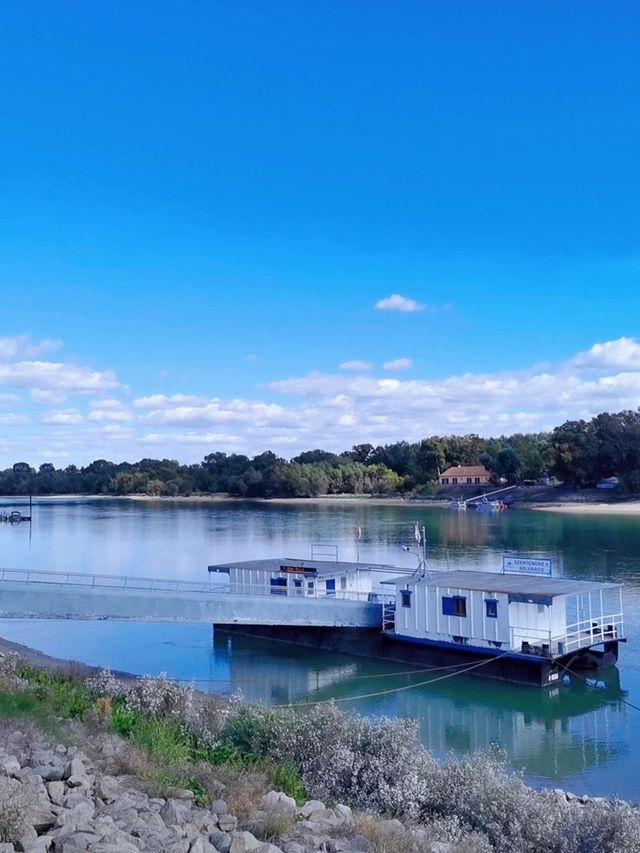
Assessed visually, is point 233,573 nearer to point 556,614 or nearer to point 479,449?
point 556,614

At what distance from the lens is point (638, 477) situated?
112 meters

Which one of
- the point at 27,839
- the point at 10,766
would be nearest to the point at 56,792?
the point at 10,766

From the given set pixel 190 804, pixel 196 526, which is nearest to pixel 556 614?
pixel 190 804

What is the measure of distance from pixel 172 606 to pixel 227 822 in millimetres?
20544

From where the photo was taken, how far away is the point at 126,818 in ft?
28.3

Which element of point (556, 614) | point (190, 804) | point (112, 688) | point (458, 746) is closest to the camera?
point (190, 804)

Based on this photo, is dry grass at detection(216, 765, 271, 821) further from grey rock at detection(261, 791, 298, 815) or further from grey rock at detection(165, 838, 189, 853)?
grey rock at detection(165, 838, 189, 853)

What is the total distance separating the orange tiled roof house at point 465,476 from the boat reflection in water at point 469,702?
122m

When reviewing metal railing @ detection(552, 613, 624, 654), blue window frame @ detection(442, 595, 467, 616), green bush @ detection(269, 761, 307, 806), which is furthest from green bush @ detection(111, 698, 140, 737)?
metal railing @ detection(552, 613, 624, 654)

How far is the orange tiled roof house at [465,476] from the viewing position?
149375 millimetres

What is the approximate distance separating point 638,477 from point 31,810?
11466cm

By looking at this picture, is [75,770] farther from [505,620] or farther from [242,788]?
[505,620]

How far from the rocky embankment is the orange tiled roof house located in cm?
14077

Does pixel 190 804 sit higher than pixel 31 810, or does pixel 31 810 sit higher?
pixel 31 810
